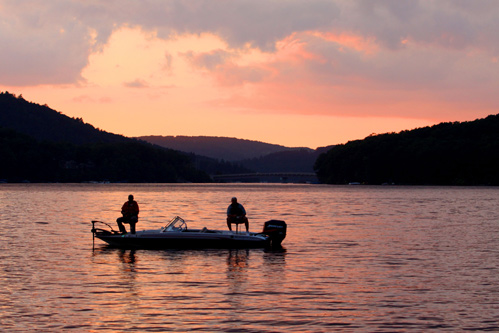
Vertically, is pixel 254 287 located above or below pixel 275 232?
below

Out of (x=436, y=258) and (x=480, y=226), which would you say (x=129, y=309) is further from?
(x=480, y=226)

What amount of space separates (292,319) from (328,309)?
1.90 metres

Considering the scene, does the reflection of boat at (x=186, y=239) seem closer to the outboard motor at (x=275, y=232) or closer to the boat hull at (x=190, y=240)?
the boat hull at (x=190, y=240)

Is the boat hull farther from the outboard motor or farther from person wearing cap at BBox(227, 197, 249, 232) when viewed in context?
person wearing cap at BBox(227, 197, 249, 232)

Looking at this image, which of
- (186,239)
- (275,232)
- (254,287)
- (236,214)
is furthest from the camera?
(236,214)

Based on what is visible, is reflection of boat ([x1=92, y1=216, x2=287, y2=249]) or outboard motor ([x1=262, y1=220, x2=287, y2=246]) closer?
reflection of boat ([x1=92, y1=216, x2=287, y2=249])

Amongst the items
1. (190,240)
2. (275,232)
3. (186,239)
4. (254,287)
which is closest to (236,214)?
(275,232)

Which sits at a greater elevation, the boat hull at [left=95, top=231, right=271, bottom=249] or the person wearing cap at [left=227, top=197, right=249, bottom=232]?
the person wearing cap at [left=227, top=197, right=249, bottom=232]

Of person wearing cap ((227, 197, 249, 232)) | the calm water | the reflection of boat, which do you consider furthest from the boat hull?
person wearing cap ((227, 197, 249, 232))

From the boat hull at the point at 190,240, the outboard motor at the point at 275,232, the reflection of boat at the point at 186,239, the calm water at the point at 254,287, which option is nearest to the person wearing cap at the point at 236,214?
the outboard motor at the point at 275,232

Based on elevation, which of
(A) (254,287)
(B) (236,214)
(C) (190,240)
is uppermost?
(B) (236,214)

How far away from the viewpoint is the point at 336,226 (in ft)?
195

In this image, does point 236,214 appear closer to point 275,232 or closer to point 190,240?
point 275,232

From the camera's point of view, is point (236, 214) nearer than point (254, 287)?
No
